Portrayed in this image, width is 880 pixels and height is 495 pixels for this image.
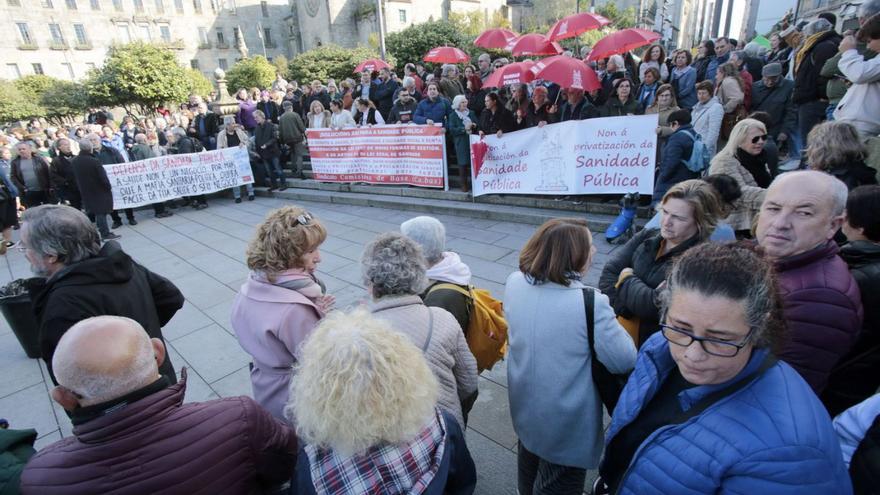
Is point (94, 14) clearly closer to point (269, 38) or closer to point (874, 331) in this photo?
point (269, 38)

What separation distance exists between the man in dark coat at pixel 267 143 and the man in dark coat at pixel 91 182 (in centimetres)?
323

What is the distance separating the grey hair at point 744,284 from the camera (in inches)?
44.8

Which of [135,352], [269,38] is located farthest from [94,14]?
[135,352]

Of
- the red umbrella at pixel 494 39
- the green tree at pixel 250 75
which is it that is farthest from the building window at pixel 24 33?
the red umbrella at pixel 494 39

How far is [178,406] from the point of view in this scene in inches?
55.4

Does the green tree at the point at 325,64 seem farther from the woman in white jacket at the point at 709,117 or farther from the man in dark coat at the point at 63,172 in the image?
the woman in white jacket at the point at 709,117

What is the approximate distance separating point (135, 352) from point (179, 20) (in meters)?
64.8

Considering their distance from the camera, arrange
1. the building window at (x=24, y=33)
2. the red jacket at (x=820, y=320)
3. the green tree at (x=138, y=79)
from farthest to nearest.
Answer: the building window at (x=24, y=33), the green tree at (x=138, y=79), the red jacket at (x=820, y=320)

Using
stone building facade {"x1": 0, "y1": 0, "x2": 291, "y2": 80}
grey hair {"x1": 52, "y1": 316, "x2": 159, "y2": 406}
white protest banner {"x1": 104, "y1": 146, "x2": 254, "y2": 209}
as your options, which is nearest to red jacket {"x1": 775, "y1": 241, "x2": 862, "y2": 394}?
grey hair {"x1": 52, "y1": 316, "x2": 159, "y2": 406}

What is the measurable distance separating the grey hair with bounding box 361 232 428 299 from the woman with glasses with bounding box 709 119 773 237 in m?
3.14

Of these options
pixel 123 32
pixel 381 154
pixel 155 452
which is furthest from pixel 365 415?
pixel 123 32

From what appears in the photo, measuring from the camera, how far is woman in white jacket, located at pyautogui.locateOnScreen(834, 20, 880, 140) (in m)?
3.78

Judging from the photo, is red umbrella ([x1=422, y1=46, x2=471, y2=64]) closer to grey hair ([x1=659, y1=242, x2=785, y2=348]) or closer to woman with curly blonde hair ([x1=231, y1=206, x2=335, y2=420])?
woman with curly blonde hair ([x1=231, y1=206, x2=335, y2=420])

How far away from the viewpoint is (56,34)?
4481 cm
